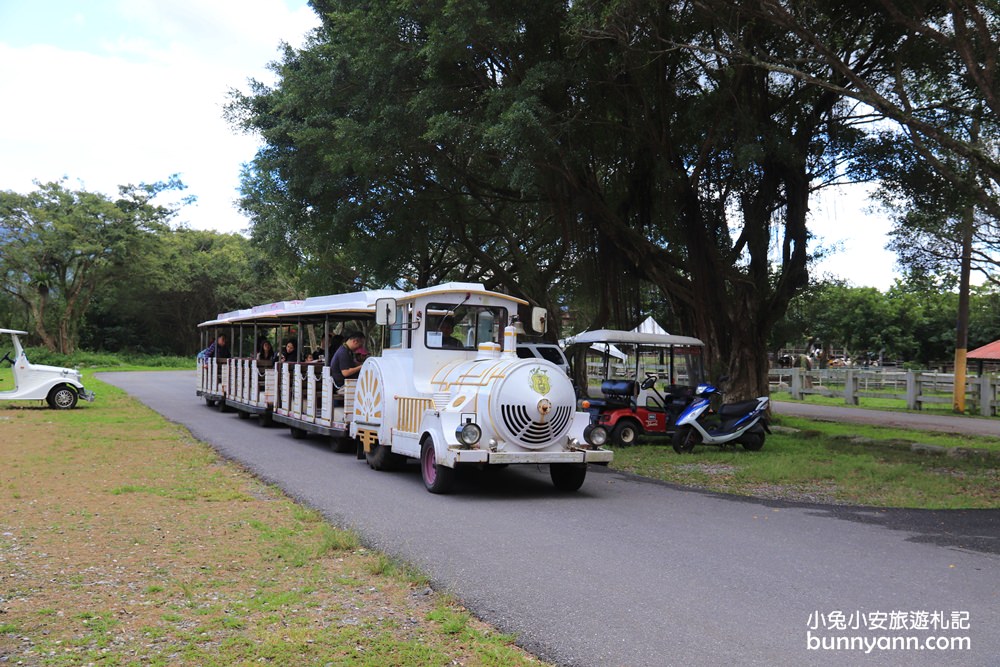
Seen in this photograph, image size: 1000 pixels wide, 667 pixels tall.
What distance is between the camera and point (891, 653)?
5.02 meters

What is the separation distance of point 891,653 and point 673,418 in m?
12.7

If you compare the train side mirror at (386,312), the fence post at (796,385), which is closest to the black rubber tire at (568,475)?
the train side mirror at (386,312)

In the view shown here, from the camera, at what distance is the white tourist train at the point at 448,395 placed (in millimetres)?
10344

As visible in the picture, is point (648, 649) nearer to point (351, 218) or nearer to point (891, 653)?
point (891, 653)

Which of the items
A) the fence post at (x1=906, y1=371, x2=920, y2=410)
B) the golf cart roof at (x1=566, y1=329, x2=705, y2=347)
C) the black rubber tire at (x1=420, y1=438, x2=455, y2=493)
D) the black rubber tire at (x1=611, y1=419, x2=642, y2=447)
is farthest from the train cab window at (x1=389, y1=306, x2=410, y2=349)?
the fence post at (x1=906, y1=371, x2=920, y2=410)

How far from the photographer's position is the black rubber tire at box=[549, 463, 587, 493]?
11.0 metres

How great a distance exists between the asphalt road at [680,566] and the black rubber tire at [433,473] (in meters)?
0.20

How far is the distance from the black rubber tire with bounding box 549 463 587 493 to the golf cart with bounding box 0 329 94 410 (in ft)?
50.1

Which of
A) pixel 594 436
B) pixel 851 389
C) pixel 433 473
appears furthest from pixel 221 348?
pixel 851 389

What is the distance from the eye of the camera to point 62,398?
21734mm

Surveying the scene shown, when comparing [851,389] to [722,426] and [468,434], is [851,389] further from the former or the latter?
[468,434]

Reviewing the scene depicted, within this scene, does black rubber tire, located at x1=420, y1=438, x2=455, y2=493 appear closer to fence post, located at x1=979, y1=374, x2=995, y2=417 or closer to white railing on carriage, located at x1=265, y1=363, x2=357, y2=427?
white railing on carriage, located at x1=265, y1=363, x2=357, y2=427

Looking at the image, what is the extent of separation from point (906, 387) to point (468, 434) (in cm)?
2512

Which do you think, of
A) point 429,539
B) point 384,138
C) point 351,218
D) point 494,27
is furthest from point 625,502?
point 351,218
